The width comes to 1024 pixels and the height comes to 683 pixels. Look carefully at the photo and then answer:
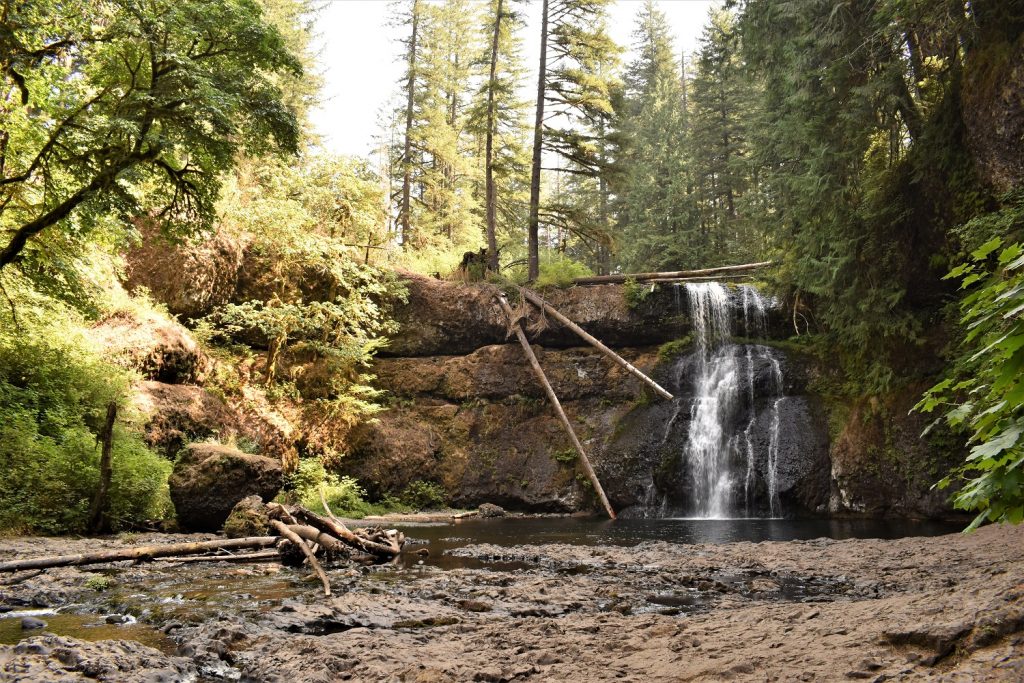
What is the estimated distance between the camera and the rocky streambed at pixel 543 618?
3.18 metres

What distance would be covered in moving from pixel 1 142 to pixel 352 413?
10321 mm

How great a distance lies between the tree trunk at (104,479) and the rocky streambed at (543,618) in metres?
0.90

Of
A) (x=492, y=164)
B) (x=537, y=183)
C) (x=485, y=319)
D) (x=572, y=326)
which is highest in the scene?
(x=492, y=164)

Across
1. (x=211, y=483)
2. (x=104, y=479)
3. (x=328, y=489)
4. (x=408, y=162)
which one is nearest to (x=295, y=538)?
(x=211, y=483)

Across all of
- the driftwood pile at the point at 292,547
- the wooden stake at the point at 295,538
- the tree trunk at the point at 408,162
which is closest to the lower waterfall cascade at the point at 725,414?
the driftwood pile at the point at 292,547

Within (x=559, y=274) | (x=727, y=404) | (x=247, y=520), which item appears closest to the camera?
(x=247, y=520)

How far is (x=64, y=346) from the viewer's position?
433 inches

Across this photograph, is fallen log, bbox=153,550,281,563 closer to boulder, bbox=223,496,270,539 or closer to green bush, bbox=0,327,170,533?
boulder, bbox=223,496,270,539

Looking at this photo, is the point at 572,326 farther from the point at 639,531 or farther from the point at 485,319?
the point at 639,531

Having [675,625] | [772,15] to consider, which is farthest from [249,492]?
[772,15]

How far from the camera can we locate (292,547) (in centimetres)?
800

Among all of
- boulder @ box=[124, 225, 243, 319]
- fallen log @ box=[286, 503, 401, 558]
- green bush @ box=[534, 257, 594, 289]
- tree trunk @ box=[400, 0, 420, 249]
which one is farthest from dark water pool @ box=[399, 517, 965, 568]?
tree trunk @ box=[400, 0, 420, 249]

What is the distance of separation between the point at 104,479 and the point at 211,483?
1465mm

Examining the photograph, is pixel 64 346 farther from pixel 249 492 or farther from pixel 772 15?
pixel 772 15
